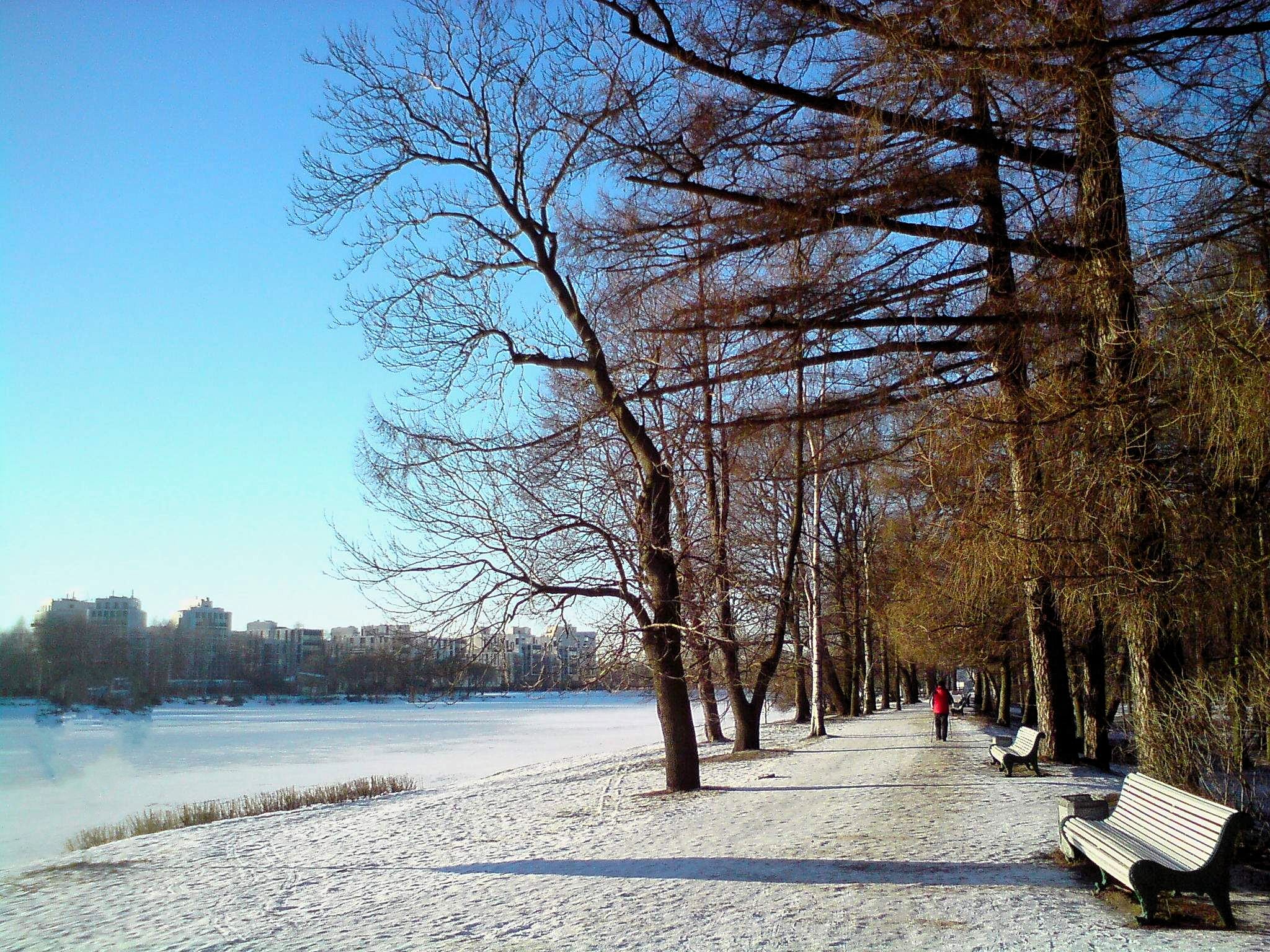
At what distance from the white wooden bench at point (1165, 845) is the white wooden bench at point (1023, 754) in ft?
21.1

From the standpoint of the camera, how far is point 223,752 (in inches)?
1152

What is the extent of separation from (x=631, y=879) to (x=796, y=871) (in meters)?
1.30

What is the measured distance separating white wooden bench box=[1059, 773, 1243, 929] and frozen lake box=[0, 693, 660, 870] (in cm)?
763

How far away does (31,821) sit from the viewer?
1694cm

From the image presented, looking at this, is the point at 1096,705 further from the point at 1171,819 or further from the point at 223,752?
the point at 223,752

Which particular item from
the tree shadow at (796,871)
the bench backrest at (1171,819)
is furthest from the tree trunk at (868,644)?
the bench backrest at (1171,819)

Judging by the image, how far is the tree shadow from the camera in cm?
692

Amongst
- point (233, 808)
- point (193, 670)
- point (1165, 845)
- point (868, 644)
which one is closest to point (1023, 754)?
point (1165, 845)

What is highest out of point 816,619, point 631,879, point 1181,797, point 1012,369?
point 1012,369

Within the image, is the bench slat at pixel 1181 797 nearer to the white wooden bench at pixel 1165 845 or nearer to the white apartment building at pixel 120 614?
the white wooden bench at pixel 1165 845

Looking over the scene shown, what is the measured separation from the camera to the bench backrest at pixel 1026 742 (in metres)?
12.9

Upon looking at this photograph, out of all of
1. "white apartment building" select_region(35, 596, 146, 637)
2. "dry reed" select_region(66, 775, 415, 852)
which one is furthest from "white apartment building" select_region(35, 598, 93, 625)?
"dry reed" select_region(66, 775, 415, 852)

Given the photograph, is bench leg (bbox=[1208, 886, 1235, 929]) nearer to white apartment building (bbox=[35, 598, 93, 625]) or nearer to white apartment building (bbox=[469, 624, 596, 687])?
white apartment building (bbox=[469, 624, 596, 687])

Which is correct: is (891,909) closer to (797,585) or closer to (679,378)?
(679,378)
